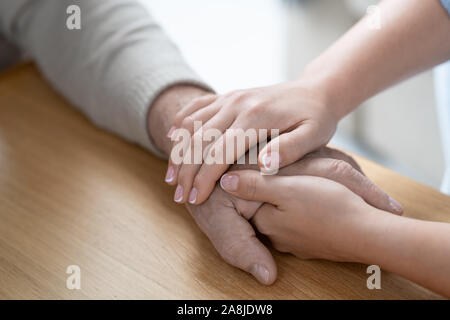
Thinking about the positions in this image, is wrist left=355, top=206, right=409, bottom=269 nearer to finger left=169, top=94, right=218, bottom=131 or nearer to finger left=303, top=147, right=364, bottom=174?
finger left=303, top=147, right=364, bottom=174

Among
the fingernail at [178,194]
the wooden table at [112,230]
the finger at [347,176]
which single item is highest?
the finger at [347,176]

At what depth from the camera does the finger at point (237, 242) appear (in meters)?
0.57

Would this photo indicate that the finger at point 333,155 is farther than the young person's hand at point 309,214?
Yes

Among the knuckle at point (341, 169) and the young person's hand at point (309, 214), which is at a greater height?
the knuckle at point (341, 169)

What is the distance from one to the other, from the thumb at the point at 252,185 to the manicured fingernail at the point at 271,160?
0.5 inches

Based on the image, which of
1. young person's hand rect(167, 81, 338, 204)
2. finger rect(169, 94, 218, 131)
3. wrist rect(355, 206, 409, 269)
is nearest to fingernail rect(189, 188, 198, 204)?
young person's hand rect(167, 81, 338, 204)

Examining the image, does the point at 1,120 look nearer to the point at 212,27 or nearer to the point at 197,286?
the point at 197,286

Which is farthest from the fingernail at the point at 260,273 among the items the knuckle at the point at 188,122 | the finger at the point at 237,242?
the knuckle at the point at 188,122

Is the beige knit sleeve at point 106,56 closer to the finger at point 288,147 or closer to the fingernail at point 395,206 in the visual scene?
the finger at point 288,147

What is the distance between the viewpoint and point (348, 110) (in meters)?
0.73

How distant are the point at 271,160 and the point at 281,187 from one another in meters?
0.04

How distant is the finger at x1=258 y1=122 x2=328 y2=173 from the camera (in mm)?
625

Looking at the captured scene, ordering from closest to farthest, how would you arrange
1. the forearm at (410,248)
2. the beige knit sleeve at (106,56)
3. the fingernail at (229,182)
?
the forearm at (410,248) → the fingernail at (229,182) → the beige knit sleeve at (106,56)
